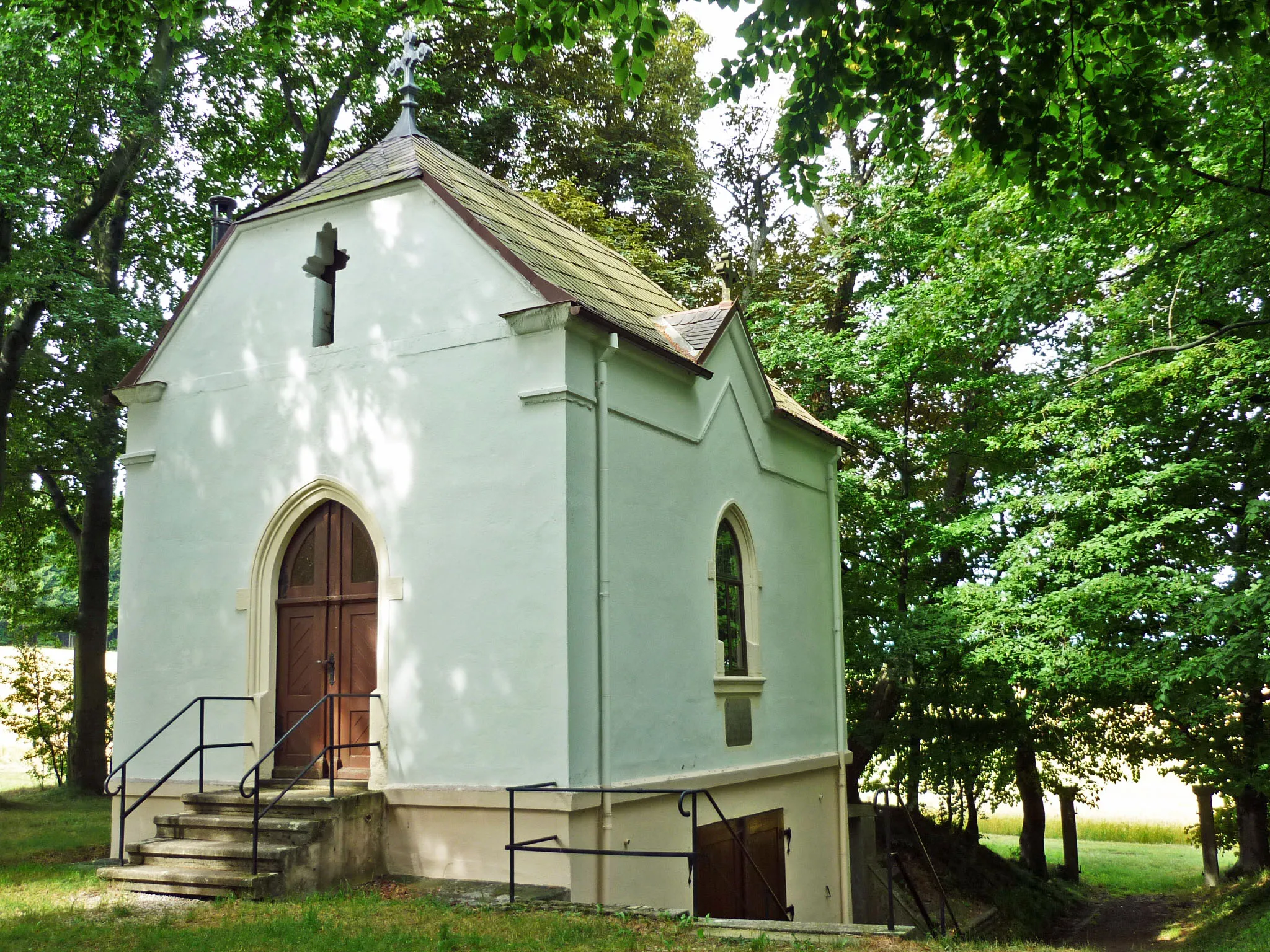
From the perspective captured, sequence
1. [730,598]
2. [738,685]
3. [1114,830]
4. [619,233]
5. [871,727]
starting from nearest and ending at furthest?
1. [738,685]
2. [730,598]
3. [871,727]
4. [619,233]
5. [1114,830]

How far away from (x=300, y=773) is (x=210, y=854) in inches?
46.7

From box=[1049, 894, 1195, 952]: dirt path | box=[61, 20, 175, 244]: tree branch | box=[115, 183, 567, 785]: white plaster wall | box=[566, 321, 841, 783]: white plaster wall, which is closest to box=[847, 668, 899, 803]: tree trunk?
box=[566, 321, 841, 783]: white plaster wall

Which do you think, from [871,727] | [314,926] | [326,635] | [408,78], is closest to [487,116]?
[408,78]

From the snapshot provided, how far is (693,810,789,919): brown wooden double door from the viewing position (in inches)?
483

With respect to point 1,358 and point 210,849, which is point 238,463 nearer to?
point 210,849

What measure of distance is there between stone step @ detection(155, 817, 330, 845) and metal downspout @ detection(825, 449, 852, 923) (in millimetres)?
8248

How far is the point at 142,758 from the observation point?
40.6 feet

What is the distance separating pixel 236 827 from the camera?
10117 mm

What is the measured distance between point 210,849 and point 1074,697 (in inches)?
525

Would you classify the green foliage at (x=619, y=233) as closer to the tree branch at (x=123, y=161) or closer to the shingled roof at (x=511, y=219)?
the tree branch at (x=123, y=161)

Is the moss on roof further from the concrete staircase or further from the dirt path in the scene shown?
the dirt path

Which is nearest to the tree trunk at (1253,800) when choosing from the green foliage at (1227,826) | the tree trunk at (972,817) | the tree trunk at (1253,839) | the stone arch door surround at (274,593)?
the tree trunk at (1253,839)

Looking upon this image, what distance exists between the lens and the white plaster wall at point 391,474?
10.3m

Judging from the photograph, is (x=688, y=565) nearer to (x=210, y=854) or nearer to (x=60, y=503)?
(x=210, y=854)
